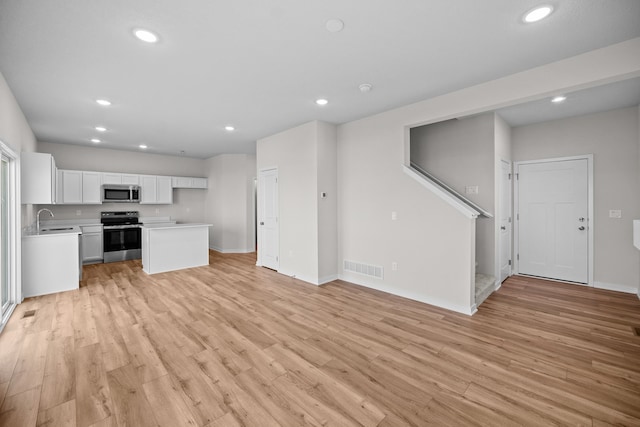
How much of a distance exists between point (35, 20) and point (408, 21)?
2796 mm

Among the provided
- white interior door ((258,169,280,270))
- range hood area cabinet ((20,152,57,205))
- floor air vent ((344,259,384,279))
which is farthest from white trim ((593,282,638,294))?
range hood area cabinet ((20,152,57,205))

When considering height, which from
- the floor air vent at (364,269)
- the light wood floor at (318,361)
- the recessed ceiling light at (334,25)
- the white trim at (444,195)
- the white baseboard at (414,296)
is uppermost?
the recessed ceiling light at (334,25)

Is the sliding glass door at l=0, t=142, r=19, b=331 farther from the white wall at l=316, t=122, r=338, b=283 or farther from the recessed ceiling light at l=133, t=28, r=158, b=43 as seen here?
the white wall at l=316, t=122, r=338, b=283

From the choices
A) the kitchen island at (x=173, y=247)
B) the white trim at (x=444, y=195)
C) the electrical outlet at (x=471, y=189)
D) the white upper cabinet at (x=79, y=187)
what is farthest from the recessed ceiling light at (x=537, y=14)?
the white upper cabinet at (x=79, y=187)

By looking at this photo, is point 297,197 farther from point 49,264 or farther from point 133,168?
point 133,168

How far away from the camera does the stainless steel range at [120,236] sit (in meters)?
6.30

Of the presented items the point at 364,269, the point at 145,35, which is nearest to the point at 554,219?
the point at 364,269

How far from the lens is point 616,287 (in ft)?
13.4

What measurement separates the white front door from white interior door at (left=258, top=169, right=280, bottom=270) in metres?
4.51

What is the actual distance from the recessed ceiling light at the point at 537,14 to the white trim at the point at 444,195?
1883mm

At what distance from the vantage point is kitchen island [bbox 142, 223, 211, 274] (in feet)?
17.2

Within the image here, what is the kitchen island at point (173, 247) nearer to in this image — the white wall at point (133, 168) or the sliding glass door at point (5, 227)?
the sliding glass door at point (5, 227)

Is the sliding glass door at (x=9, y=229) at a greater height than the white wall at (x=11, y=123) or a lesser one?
lesser

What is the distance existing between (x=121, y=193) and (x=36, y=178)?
270 centimetres
